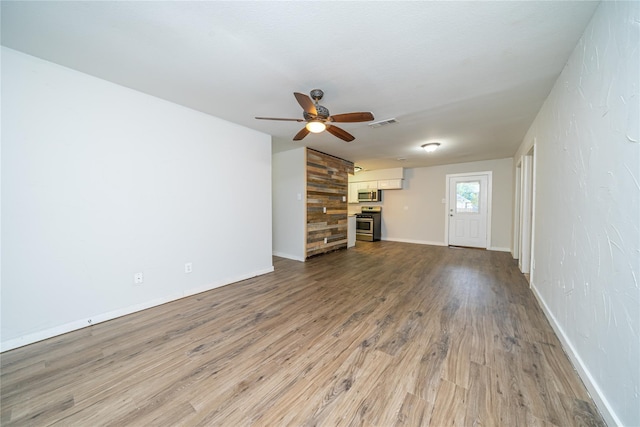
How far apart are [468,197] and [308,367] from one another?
6.35m

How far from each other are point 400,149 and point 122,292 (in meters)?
4.97

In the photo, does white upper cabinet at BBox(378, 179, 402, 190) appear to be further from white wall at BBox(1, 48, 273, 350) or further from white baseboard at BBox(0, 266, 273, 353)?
white baseboard at BBox(0, 266, 273, 353)

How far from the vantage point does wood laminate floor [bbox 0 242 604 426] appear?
1263 millimetres

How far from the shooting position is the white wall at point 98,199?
1.86 meters

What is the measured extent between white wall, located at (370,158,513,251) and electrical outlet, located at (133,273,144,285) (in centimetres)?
646

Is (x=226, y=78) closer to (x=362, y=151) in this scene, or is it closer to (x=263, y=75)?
(x=263, y=75)

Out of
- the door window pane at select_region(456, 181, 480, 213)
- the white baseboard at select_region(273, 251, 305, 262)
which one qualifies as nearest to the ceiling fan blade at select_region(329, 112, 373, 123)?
the white baseboard at select_region(273, 251, 305, 262)

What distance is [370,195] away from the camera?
7.42m

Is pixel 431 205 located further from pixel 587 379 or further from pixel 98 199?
pixel 98 199

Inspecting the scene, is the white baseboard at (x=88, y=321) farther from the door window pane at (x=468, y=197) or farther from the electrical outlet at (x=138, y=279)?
the door window pane at (x=468, y=197)

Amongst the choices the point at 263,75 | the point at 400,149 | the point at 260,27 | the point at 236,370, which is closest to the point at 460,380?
the point at 236,370

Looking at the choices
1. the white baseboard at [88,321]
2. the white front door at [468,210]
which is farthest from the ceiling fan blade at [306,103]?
the white front door at [468,210]

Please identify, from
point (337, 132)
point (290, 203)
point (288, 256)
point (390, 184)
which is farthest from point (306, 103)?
point (390, 184)

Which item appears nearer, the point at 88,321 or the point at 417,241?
the point at 88,321
